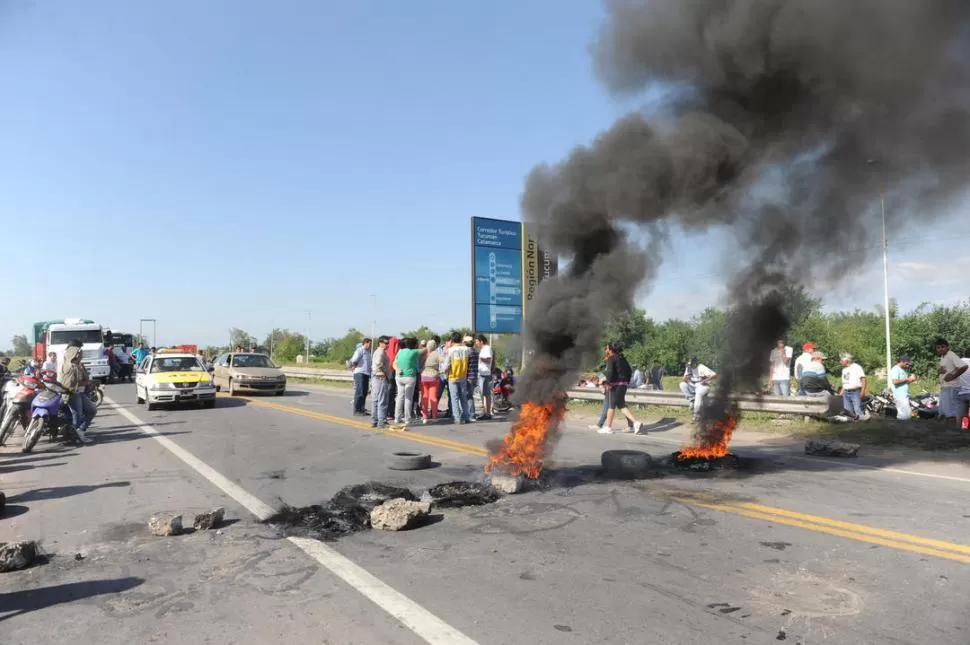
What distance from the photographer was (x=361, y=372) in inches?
561

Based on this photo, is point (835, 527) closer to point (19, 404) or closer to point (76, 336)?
point (19, 404)

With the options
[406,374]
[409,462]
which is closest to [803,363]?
Result: [406,374]

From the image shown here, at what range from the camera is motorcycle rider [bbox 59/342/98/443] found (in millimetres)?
11336

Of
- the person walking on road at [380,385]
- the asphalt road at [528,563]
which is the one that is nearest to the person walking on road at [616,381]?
the asphalt road at [528,563]

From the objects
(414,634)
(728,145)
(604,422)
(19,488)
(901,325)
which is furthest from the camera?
(901,325)

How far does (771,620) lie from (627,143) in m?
5.18

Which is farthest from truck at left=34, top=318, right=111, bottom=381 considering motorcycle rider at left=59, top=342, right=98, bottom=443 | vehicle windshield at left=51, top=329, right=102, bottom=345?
motorcycle rider at left=59, top=342, right=98, bottom=443

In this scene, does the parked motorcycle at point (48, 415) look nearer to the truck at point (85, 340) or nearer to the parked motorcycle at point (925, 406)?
the parked motorcycle at point (925, 406)

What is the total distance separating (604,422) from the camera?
1269 cm

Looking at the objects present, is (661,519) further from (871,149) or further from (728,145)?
(871,149)

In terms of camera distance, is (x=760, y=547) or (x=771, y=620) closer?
(x=771, y=620)

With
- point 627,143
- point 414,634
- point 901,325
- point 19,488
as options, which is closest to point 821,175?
point 627,143

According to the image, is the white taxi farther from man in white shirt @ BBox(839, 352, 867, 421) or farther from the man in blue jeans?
man in white shirt @ BBox(839, 352, 867, 421)

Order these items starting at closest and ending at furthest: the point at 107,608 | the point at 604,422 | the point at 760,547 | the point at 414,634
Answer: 1. the point at 414,634
2. the point at 107,608
3. the point at 760,547
4. the point at 604,422
